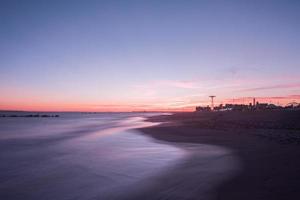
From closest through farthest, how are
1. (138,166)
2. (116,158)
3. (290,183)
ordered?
(290,183)
(138,166)
(116,158)

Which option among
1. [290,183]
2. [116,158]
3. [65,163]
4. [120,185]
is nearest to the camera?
[290,183]

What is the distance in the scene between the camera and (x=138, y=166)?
11469 mm

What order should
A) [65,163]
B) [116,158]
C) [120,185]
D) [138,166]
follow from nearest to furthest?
[120,185] → [138,166] → [65,163] → [116,158]

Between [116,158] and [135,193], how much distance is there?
20.2ft

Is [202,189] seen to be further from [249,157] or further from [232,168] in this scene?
[249,157]

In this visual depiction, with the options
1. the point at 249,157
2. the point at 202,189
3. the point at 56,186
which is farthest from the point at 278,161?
the point at 56,186

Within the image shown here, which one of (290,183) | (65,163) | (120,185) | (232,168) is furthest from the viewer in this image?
(65,163)

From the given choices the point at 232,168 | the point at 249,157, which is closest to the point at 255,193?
the point at 232,168

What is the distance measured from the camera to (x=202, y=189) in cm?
757

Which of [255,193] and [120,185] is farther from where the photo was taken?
[120,185]

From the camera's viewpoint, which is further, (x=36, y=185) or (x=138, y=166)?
(x=138, y=166)

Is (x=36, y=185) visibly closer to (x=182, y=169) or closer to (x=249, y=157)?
(x=182, y=169)

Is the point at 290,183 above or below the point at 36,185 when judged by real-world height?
above

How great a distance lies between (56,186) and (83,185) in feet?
3.03
